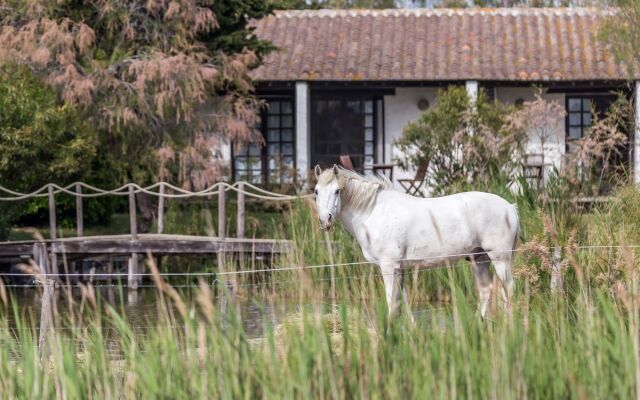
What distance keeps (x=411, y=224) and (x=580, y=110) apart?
15.6 m

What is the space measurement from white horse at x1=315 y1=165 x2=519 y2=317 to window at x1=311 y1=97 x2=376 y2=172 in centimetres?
1480

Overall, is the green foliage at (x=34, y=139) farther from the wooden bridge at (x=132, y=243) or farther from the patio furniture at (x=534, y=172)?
the patio furniture at (x=534, y=172)

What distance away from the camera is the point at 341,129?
2486 centimetres

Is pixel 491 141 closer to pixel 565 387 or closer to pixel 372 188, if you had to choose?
pixel 372 188

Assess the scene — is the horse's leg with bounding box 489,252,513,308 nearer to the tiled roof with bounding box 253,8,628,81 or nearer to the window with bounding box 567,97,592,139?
the tiled roof with bounding box 253,8,628,81

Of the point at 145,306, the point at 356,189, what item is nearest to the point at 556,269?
the point at 356,189

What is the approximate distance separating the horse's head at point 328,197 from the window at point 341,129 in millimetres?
15226

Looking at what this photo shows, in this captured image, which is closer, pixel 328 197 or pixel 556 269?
pixel 556 269

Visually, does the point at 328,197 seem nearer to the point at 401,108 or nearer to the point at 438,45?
the point at 401,108

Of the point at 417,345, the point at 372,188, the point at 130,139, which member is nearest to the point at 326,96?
the point at 130,139

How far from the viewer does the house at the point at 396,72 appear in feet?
75.6

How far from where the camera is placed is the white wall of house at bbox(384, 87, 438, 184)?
24141 millimetres

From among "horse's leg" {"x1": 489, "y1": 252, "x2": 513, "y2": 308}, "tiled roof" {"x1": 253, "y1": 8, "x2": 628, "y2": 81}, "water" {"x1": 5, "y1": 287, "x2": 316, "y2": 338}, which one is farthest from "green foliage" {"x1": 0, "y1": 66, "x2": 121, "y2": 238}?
"horse's leg" {"x1": 489, "y1": 252, "x2": 513, "y2": 308}

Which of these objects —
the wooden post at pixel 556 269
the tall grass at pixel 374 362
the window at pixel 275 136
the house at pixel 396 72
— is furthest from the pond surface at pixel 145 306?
the window at pixel 275 136
